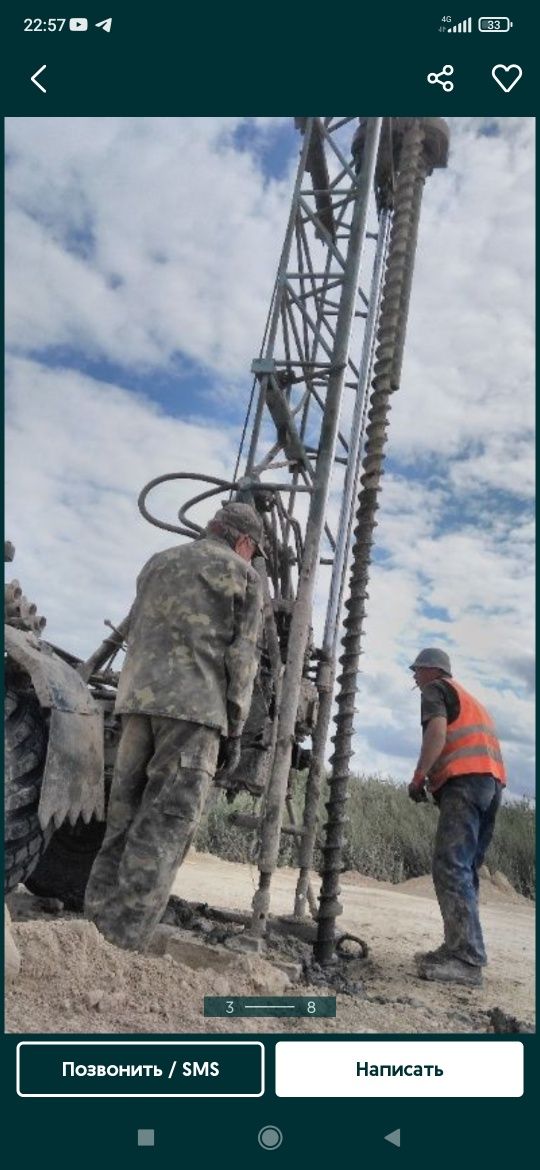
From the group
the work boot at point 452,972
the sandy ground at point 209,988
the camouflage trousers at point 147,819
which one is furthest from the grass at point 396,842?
the camouflage trousers at point 147,819

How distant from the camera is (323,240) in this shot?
→ 612 cm

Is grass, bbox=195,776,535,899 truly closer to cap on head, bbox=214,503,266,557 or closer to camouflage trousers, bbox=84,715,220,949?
cap on head, bbox=214,503,266,557

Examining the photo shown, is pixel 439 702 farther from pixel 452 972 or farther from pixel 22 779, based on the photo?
pixel 22 779

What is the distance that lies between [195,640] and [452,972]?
7.83 feet

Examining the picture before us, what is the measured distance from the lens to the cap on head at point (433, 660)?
5465mm


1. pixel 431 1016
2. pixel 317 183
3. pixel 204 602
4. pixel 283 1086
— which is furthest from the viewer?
pixel 317 183

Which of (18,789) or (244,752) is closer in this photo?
(18,789)

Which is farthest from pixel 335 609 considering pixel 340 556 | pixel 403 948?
pixel 403 948

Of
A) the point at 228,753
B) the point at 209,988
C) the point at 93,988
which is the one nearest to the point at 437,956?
the point at 228,753

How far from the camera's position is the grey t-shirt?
5160 mm

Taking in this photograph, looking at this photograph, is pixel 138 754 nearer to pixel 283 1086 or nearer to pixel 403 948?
pixel 283 1086

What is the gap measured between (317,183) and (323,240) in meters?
0.85

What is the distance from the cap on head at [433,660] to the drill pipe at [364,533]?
57 cm
